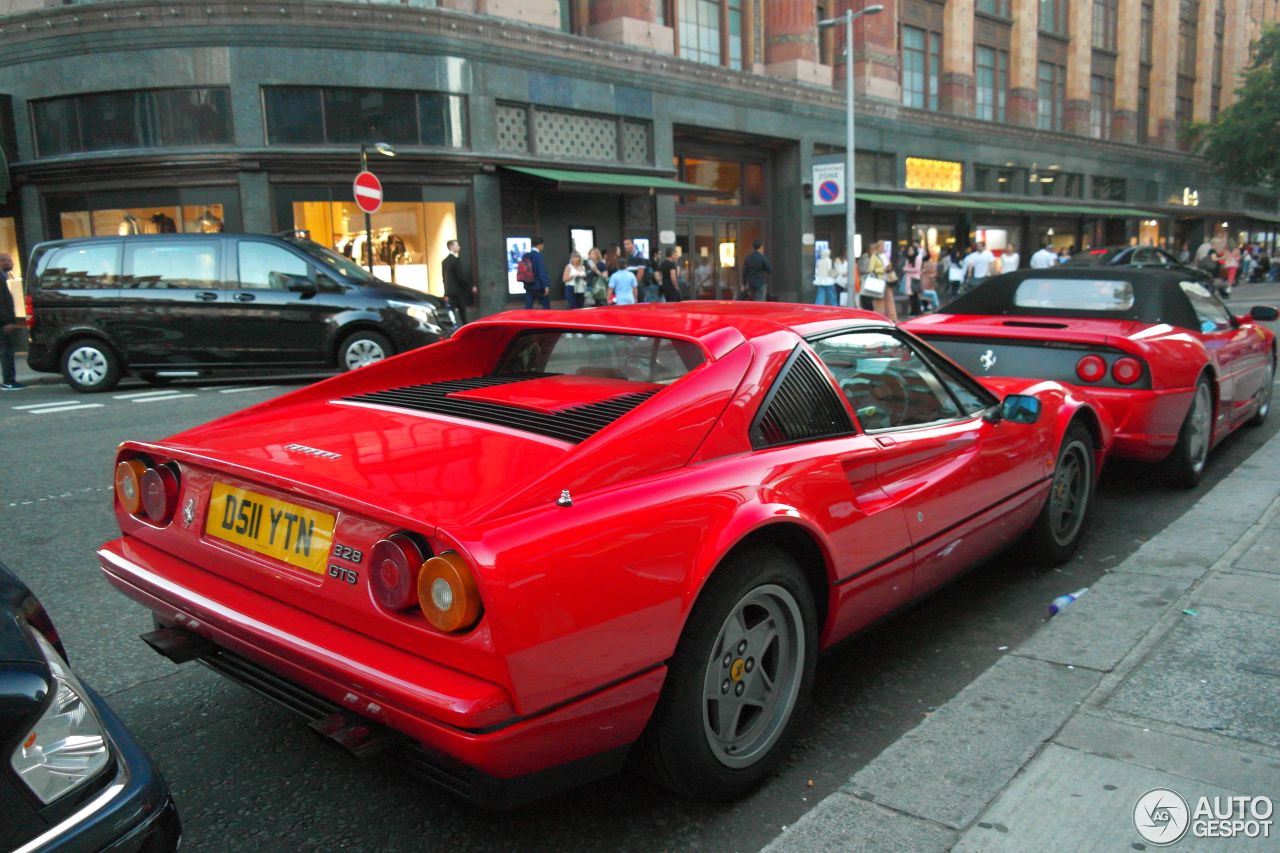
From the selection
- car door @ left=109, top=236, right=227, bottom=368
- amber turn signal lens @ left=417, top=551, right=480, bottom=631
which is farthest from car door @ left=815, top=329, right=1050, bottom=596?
car door @ left=109, top=236, right=227, bottom=368

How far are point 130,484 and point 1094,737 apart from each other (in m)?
2.92

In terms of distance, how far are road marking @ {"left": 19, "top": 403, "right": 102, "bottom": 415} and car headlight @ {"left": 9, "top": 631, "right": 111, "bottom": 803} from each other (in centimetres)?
Result: 956

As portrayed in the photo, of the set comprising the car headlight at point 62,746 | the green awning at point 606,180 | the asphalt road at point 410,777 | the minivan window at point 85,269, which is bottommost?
the asphalt road at point 410,777

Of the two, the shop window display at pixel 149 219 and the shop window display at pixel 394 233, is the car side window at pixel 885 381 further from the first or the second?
the shop window display at pixel 149 219

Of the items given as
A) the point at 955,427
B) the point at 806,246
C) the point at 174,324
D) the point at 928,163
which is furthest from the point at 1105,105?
the point at 955,427

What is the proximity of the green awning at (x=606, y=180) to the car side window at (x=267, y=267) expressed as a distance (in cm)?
844

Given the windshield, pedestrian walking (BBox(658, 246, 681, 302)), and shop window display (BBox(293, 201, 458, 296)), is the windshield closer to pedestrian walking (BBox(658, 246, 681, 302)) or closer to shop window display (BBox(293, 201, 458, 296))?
shop window display (BBox(293, 201, 458, 296))

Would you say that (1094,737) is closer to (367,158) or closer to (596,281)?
(596,281)

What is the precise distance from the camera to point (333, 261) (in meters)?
12.0

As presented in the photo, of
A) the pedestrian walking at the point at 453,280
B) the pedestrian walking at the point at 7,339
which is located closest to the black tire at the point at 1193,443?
the pedestrian walking at the point at 453,280

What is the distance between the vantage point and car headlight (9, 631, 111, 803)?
1402 mm

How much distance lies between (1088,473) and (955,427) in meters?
1.48

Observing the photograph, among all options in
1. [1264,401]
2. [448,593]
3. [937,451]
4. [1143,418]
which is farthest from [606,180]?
[448,593]

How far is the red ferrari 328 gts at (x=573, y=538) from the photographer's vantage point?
2.00 m
